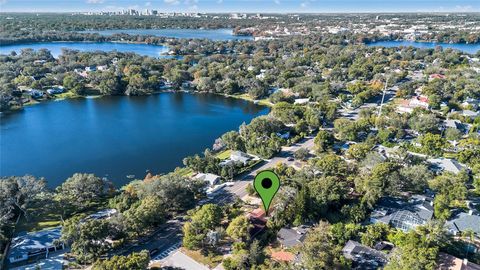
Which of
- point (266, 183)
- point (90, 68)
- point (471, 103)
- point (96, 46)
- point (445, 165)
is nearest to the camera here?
point (266, 183)

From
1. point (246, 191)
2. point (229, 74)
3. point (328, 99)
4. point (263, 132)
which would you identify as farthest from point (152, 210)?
point (229, 74)

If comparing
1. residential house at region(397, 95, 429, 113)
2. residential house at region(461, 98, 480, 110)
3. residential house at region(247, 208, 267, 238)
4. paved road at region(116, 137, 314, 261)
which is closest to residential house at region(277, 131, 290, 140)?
paved road at region(116, 137, 314, 261)

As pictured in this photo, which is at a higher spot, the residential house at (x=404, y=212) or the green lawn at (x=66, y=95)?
the green lawn at (x=66, y=95)

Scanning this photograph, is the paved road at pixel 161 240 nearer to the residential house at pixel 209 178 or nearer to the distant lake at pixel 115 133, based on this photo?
the residential house at pixel 209 178

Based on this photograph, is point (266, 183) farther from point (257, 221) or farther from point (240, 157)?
point (240, 157)

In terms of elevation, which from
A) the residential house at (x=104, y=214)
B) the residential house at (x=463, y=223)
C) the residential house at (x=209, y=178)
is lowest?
the residential house at (x=104, y=214)

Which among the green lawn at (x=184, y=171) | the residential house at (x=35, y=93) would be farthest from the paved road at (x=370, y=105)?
the residential house at (x=35, y=93)

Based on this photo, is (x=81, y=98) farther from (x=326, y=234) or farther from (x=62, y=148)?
(x=326, y=234)

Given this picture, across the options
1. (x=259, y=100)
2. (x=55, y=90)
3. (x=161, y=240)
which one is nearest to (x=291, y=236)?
(x=161, y=240)
